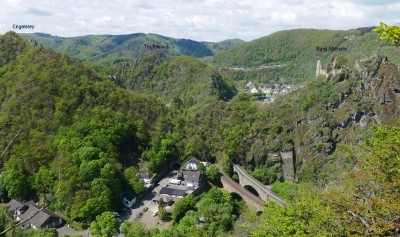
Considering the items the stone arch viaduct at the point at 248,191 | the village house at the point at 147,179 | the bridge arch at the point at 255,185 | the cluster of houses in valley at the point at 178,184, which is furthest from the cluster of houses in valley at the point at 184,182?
the bridge arch at the point at 255,185

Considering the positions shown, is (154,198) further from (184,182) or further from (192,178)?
(192,178)

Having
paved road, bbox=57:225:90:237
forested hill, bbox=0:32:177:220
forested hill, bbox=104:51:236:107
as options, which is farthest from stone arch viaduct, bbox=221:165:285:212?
forested hill, bbox=104:51:236:107

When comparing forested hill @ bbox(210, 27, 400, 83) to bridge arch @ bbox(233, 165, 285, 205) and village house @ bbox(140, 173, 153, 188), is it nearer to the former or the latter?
bridge arch @ bbox(233, 165, 285, 205)

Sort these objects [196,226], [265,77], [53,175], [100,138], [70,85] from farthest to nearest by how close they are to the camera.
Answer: [265,77] → [70,85] → [100,138] → [53,175] → [196,226]

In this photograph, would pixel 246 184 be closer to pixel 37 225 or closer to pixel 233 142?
pixel 233 142

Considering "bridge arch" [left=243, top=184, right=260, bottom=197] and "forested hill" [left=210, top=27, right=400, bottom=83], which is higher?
"forested hill" [left=210, top=27, right=400, bottom=83]

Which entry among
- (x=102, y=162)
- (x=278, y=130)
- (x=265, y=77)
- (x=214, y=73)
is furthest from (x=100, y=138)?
(x=265, y=77)
